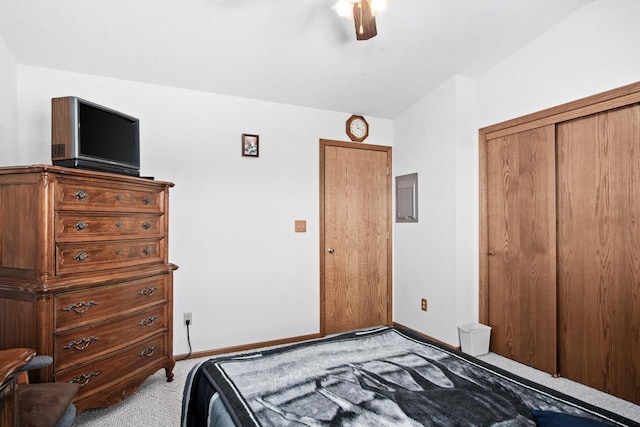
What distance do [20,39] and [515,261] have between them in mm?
4060

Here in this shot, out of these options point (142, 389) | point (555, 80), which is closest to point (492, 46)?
point (555, 80)

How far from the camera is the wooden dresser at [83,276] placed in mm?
1803

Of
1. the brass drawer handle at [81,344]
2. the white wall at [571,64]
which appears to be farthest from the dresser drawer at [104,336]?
the white wall at [571,64]

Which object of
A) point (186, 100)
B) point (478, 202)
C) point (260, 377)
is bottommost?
point (260, 377)

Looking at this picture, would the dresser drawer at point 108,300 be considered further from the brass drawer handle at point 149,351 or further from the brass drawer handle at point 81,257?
the brass drawer handle at point 149,351

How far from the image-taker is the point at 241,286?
3240 millimetres

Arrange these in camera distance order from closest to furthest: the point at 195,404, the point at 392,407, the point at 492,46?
the point at 392,407, the point at 195,404, the point at 492,46

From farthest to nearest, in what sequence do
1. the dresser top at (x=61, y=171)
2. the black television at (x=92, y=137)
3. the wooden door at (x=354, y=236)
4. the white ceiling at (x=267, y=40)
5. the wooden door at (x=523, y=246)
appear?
the wooden door at (x=354, y=236), the wooden door at (x=523, y=246), the white ceiling at (x=267, y=40), the black television at (x=92, y=137), the dresser top at (x=61, y=171)

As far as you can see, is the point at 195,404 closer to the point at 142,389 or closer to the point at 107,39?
the point at 142,389

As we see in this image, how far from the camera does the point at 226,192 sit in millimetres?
3189

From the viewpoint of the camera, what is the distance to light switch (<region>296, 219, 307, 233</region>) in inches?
139

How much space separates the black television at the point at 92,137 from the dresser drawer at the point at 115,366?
1156mm

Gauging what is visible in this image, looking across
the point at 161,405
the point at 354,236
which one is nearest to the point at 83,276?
the point at 161,405

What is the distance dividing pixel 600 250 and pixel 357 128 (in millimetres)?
2430
